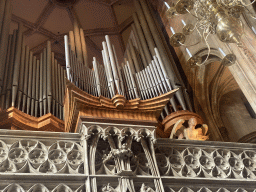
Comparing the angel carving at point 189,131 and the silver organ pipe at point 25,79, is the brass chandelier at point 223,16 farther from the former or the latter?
the silver organ pipe at point 25,79

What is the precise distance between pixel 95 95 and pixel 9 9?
4898mm

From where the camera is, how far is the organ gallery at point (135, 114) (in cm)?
445

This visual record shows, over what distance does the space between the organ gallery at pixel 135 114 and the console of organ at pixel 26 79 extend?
Result: 0.03 metres

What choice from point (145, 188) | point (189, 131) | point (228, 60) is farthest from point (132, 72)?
point (145, 188)

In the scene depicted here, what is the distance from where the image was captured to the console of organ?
716 cm

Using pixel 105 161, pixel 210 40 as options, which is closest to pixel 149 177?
pixel 105 161

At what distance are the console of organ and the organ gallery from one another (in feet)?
0.09

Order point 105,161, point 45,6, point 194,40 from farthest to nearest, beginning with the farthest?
point 45,6 → point 194,40 → point 105,161

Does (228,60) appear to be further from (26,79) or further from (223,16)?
(26,79)

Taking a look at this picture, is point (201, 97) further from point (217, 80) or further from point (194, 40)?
point (194, 40)

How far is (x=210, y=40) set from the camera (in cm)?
771

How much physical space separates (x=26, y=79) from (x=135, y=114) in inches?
140

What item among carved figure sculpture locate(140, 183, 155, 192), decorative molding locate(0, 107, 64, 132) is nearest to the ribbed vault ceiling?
decorative molding locate(0, 107, 64, 132)

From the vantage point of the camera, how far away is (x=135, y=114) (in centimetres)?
527
